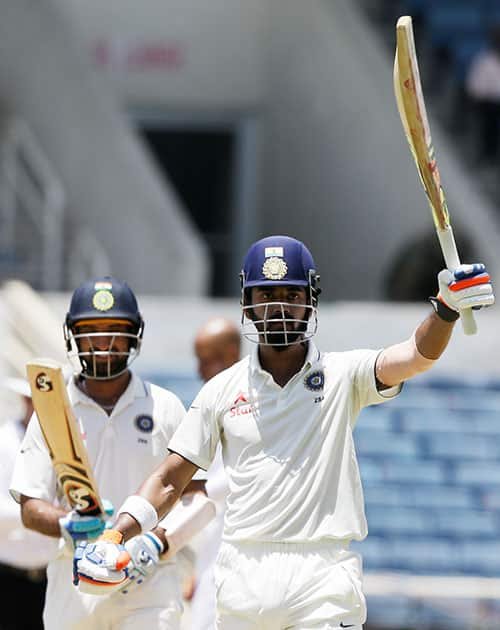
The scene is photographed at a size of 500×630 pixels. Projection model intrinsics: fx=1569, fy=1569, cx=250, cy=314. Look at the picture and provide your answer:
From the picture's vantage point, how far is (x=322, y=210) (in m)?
16.3

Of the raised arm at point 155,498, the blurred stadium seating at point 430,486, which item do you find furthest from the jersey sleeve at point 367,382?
the blurred stadium seating at point 430,486

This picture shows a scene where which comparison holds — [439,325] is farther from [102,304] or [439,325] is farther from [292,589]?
[102,304]

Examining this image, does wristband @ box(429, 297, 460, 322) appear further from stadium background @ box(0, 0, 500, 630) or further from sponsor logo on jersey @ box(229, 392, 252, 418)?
stadium background @ box(0, 0, 500, 630)

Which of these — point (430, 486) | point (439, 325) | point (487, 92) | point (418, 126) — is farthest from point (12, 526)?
point (487, 92)

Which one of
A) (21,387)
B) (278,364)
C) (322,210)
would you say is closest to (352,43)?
(322,210)

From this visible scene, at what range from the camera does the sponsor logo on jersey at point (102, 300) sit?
5027 millimetres

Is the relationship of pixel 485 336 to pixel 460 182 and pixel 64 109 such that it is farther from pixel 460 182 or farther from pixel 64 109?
pixel 64 109

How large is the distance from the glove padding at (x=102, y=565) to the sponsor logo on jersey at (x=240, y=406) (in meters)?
0.48

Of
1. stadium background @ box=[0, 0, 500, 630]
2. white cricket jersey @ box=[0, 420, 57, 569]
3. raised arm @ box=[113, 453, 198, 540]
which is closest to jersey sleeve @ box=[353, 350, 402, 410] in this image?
raised arm @ box=[113, 453, 198, 540]

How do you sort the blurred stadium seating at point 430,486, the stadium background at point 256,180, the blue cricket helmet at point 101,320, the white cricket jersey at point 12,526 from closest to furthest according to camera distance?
the blue cricket helmet at point 101,320
the white cricket jersey at point 12,526
the blurred stadium seating at point 430,486
the stadium background at point 256,180

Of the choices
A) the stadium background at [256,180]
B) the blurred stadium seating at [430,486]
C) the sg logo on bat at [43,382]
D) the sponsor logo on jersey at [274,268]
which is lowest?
the sg logo on bat at [43,382]

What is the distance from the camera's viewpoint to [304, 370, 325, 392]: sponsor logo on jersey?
4.47 meters

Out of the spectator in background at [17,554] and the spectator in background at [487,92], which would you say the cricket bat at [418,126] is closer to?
the spectator in background at [17,554]

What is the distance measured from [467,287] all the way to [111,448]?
56.6 inches
